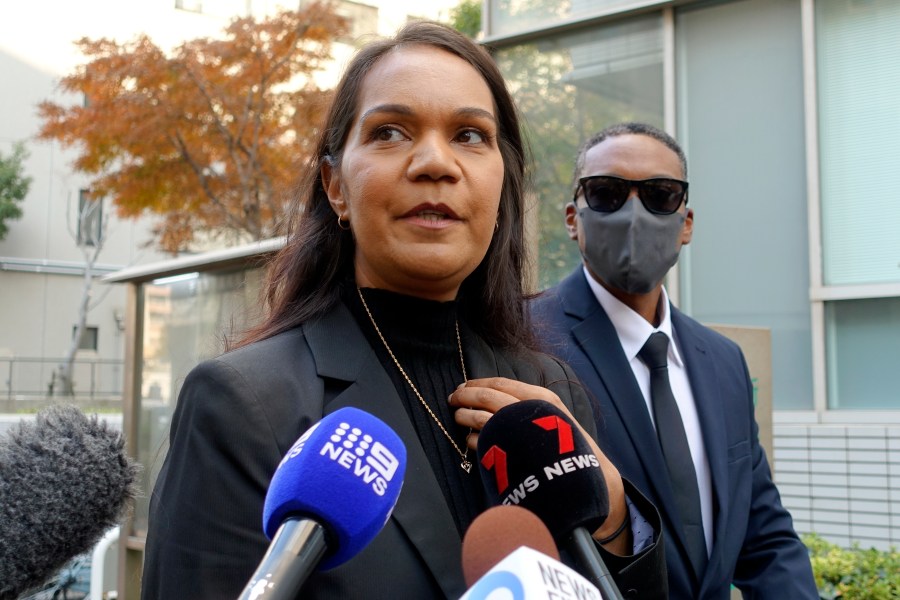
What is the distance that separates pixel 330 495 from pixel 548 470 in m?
0.47

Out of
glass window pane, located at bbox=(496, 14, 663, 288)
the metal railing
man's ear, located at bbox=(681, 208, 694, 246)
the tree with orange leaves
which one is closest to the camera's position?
man's ear, located at bbox=(681, 208, 694, 246)

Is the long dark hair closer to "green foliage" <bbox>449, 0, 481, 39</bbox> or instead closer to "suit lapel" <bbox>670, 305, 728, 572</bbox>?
"suit lapel" <bbox>670, 305, 728, 572</bbox>

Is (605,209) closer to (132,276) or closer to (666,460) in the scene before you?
(666,460)

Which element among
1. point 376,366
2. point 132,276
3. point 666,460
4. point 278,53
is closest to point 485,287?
point 376,366

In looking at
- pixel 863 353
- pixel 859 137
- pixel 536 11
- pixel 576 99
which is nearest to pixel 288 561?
pixel 863 353

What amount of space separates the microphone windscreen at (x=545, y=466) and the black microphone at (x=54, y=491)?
1.79 feet

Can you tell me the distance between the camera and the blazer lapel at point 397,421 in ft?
5.16

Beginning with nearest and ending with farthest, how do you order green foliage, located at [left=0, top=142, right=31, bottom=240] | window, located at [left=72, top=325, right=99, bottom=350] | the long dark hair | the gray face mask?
the long dark hair, the gray face mask, green foliage, located at [left=0, top=142, right=31, bottom=240], window, located at [left=72, top=325, right=99, bottom=350]

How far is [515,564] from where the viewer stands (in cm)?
85

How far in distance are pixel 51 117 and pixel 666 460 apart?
15.5 metres

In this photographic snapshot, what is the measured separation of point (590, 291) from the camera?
10.0ft

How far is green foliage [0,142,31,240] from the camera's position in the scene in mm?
27406

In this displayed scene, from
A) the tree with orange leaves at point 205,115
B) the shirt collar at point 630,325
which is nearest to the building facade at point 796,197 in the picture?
the shirt collar at point 630,325

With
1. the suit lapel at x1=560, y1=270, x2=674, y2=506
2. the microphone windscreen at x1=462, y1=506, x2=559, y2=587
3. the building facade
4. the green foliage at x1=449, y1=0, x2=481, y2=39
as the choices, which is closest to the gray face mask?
the suit lapel at x1=560, y1=270, x2=674, y2=506
